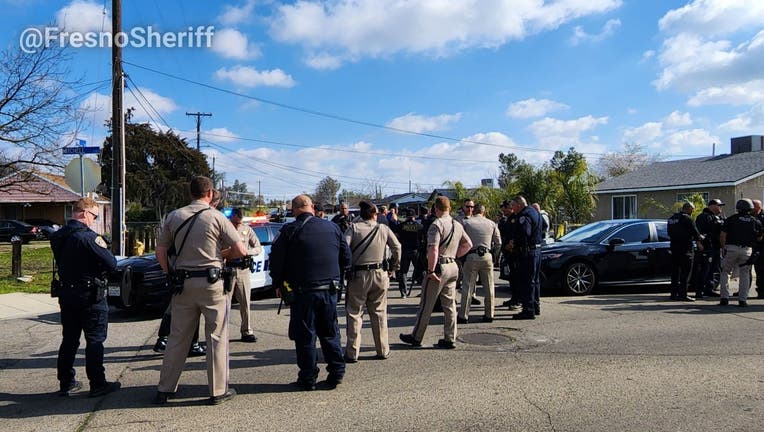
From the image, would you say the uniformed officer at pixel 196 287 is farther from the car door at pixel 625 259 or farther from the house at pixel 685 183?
the house at pixel 685 183

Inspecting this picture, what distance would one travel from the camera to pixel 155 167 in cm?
4669

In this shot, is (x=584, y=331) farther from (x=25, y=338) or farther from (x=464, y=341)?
(x=25, y=338)

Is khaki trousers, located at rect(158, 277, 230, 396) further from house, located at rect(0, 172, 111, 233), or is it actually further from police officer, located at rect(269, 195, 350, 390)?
house, located at rect(0, 172, 111, 233)

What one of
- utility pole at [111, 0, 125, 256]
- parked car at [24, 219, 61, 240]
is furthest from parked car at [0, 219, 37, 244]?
utility pole at [111, 0, 125, 256]

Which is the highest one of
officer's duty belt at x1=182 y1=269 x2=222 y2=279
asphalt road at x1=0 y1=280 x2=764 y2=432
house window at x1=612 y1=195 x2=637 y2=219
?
house window at x1=612 y1=195 x2=637 y2=219

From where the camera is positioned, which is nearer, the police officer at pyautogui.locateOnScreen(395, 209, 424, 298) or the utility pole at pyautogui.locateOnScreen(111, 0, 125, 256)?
the police officer at pyautogui.locateOnScreen(395, 209, 424, 298)

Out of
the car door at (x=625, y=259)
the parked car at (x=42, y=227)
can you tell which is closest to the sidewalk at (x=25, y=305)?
the car door at (x=625, y=259)

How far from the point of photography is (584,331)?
24.4 ft

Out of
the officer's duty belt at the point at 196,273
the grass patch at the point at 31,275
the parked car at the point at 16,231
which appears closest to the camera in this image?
the officer's duty belt at the point at 196,273

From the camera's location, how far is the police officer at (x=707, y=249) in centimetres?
1027

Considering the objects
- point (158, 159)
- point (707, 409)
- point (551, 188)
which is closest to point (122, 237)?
point (707, 409)

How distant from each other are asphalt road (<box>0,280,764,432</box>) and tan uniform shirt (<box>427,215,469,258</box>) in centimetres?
114

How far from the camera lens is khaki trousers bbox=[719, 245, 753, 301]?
9.09 metres

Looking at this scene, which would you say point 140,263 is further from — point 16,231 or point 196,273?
point 16,231
